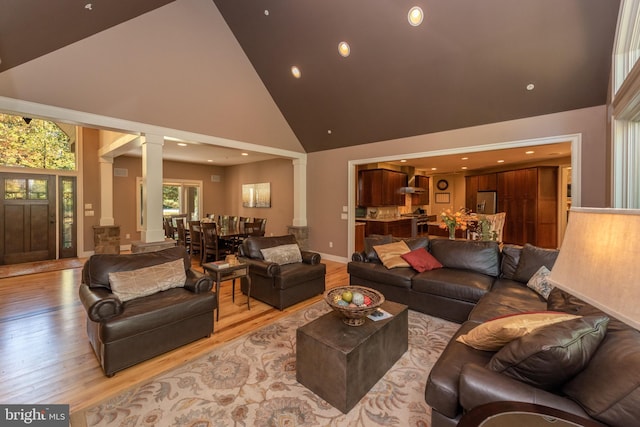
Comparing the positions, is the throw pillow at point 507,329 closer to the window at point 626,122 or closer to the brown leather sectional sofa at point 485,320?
the brown leather sectional sofa at point 485,320

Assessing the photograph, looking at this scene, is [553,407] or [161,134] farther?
[161,134]

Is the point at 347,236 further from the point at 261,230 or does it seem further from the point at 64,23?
the point at 64,23

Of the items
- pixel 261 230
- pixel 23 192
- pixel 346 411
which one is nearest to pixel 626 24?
pixel 346 411

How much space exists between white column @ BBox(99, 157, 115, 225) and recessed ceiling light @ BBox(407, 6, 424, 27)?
23.1ft

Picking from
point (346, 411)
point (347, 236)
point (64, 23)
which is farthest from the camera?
point (347, 236)

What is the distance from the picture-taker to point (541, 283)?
8.93 ft

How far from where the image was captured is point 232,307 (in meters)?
3.55

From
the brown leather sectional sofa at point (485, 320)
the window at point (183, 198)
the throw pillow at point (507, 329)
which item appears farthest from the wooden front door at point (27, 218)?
the throw pillow at point (507, 329)

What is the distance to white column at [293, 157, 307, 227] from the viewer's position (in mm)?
6859

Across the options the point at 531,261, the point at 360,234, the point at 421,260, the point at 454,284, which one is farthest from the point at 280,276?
the point at 360,234

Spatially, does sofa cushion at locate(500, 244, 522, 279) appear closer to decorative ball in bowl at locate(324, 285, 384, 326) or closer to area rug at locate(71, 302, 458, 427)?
area rug at locate(71, 302, 458, 427)

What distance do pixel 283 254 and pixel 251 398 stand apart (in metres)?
2.03

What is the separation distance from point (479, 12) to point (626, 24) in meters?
1.22

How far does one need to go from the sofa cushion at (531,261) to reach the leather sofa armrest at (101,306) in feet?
13.4
